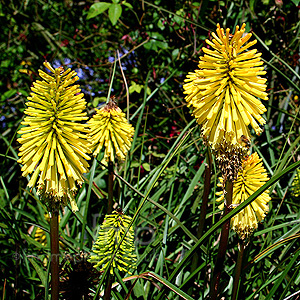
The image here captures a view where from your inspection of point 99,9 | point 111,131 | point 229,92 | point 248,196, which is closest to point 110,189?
point 111,131

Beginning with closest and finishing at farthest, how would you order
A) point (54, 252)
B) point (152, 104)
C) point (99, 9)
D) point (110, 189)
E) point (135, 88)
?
point (54, 252) < point (110, 189) < point (99, 9) < point (135, 88) < point (152, 104)

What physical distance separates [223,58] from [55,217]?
1041mm

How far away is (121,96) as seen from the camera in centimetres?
447

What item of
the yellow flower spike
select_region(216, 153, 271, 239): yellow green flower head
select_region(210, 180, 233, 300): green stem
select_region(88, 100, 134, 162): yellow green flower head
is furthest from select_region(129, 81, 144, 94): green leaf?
select_region(210, 180, 233, 300): green stem

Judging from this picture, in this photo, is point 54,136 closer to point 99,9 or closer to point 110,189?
point 110,189

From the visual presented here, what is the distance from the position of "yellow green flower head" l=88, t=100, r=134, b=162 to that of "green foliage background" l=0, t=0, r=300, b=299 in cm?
28

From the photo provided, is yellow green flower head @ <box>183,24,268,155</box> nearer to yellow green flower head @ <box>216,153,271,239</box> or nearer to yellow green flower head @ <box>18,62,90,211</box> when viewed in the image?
yellow green flower head @ <box>216,153,271,239</box>

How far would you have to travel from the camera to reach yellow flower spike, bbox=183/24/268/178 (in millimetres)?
1500

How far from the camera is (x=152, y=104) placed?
13.5 ft

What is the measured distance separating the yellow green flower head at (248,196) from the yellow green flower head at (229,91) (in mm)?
334

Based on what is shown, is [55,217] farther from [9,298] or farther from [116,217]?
[9,298]

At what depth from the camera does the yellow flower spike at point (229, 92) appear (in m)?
1.50

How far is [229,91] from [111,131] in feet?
3.12

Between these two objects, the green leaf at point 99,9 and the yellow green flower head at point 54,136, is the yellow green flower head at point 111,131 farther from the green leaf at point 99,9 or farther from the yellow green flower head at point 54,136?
the green leaf at point 99,9
